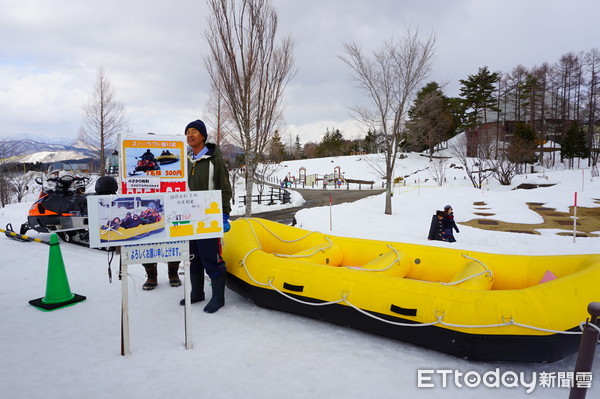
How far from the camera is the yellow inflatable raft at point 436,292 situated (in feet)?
8.45

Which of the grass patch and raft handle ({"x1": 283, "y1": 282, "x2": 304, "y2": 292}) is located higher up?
raft handle ({"x1": 283, "y1": 282, "x2": 304, "y2": 292})

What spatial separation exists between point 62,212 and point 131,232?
6373 mm

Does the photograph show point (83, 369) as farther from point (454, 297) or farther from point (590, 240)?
point (590, 240)

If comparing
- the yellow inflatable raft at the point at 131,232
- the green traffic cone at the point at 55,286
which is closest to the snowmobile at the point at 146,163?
the yellow inflatable raft at the point at 131,232

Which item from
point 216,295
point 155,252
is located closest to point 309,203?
point 216,295

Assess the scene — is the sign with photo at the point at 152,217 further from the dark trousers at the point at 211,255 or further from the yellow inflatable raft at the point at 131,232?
the dark trousers at the point at 211,255

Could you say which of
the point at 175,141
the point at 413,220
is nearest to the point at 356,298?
the point at 175,141

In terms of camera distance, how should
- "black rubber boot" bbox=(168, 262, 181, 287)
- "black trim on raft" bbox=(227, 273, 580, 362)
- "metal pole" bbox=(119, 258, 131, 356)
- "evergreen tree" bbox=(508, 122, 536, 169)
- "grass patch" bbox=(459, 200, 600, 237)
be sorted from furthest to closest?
"evergreen tree" bbox=(508, 122, 536, 169)
"grass patch" bbox=(459, 200, 600, 237)
"black rubber boot" bbox=(168, 262, 181, 287)
"metal pole" bbox=(119, 258, 131, 356)
"black trim on raft" bbox=(227, 273, 580, 362)

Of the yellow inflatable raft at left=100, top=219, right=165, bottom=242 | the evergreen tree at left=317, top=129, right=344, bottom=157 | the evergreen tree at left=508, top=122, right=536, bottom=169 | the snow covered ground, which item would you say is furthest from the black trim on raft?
the evergreen tree at left=317, top=129, right=344, bottom=157

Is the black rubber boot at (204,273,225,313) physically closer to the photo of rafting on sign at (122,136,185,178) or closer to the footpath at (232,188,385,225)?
the photo of rafting on sign at (122,136,185,178)

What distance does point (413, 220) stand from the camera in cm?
1223

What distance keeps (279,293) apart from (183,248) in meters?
1.17

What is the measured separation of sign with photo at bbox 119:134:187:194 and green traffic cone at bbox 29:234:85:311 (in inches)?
72.6

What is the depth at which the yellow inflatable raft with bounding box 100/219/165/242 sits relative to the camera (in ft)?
8.54
